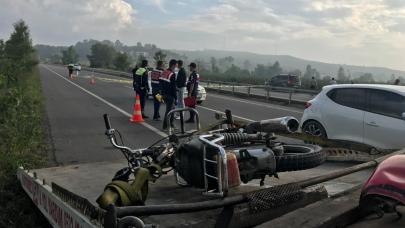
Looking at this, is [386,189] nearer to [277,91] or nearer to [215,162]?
[215,162]

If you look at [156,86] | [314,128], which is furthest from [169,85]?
[314,128]

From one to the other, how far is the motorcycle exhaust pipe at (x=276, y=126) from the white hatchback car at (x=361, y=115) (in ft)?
14.2

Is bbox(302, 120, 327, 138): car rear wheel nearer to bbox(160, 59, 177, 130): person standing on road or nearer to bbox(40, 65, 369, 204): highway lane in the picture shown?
bbox(40, 65, 369, 204): highway lane

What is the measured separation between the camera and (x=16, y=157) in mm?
8102

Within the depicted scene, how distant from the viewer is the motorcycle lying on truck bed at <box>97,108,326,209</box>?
11.1 ft

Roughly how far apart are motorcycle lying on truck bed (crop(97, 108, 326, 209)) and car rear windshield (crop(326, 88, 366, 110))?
463 cm

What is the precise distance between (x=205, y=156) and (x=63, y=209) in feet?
4.20

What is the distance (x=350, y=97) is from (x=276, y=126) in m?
5.20

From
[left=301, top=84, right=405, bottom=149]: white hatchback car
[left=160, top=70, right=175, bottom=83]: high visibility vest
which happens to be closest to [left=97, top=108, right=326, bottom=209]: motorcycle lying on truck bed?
[left=301, top=84, right=405, bottom=149]: white hatchback car

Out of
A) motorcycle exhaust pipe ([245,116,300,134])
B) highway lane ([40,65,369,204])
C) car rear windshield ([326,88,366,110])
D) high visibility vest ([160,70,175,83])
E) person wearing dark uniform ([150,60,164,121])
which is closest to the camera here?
motorcycle exhaust pipe ([245,116,300,134])

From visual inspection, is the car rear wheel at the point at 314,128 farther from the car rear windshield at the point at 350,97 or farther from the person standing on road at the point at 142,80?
the person standing on road at the point at 142,80

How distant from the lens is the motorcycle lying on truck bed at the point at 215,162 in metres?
3.39

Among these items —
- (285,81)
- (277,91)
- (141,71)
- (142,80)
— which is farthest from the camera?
(285,81)

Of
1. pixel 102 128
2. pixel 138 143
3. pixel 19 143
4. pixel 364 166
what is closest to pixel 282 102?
pixel 102 128
